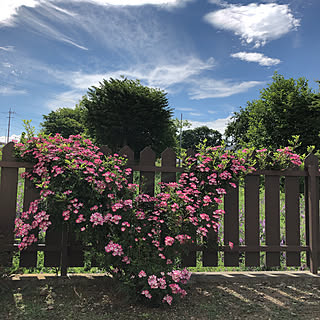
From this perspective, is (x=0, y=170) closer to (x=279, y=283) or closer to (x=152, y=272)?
(x=152, y=272)

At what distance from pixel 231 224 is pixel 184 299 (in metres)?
1.01

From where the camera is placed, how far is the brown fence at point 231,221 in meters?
2.87

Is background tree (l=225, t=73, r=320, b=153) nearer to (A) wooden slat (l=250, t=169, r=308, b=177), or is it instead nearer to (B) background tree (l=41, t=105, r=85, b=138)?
(A) wooden slat (l=250, t=169, r=308, b=177)

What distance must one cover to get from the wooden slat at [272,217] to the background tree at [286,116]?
8069mm

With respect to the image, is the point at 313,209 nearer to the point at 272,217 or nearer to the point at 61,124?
the point at 272,217

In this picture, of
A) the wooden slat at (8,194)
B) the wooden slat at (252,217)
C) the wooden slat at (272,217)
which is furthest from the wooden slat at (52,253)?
the wooden slat at (272,217)

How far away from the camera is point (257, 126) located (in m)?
11.5

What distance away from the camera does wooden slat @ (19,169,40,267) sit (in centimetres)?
285

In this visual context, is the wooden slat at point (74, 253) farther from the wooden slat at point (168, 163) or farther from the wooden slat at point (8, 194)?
the wooden slat at point (168, 163)

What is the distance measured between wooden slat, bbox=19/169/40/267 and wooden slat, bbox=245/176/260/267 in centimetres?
233

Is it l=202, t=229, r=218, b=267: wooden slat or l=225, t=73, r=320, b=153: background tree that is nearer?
l=202, t=229, r=218, b=267: wooden slat

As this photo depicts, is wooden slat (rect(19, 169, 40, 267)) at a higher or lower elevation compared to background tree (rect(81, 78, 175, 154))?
lower

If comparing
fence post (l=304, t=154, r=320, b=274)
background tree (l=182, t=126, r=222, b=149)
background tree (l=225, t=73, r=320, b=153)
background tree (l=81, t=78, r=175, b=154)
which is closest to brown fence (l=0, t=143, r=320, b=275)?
fence post (l=304, t=154, r=320, b=274)

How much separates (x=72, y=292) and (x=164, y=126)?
21680mm
